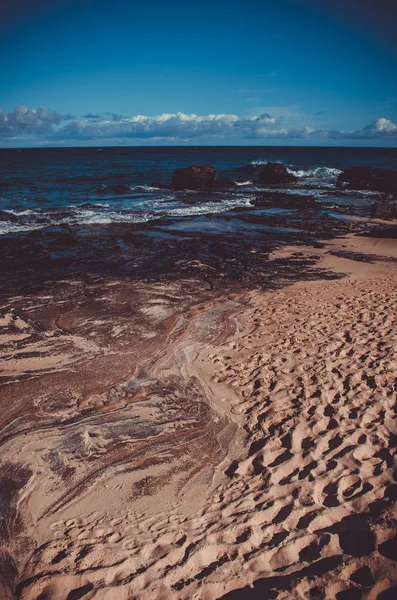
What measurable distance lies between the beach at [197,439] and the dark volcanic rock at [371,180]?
940 inches

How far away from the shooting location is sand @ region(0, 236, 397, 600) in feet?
10.3

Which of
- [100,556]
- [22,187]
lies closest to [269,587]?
[100,556]

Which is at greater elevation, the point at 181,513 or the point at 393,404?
the point at 393,404

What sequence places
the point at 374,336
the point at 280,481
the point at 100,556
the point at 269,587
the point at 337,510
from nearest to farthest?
the point at 269,587 < the point at 100,556 < the point at 337,510 < the point at 280,481 < the point at 374,336

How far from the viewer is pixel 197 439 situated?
16.1 feet

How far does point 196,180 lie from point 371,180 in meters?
15.1

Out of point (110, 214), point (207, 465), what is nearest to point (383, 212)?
point (110, 214)

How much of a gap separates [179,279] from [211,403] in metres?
6.07

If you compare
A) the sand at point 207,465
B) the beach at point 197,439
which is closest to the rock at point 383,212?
the beach at point 197,439

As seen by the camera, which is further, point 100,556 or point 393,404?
point 393,404

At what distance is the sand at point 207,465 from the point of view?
315 cm

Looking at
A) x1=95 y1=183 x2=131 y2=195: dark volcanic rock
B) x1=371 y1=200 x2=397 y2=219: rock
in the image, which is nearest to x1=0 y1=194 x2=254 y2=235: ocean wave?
x1=95 y1=183 x2=131 y2=195: dark volcanic rock

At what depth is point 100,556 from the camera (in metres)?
3.33

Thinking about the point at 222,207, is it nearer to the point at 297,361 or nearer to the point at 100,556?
the point at 297,361
